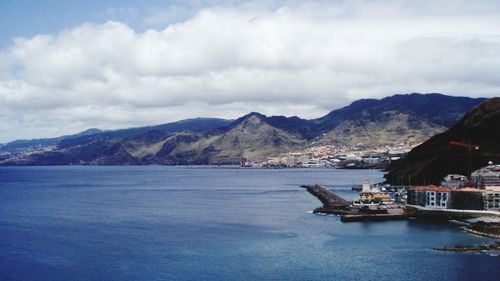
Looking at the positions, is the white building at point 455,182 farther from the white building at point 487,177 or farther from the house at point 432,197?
the house at point 432,197

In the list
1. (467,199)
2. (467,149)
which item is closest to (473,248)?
(467,199)

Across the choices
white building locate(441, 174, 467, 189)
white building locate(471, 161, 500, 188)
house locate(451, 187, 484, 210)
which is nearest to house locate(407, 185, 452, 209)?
house locate(451, 187, 484, 210)

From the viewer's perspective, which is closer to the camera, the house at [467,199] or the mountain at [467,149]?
the house at [467,199]

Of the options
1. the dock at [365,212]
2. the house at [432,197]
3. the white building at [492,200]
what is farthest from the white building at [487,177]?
the dock at [365,212]

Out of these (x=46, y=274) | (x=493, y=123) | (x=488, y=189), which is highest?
(x=493, y=123)

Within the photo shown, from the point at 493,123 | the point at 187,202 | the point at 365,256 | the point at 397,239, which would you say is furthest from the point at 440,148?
the point at 365,256

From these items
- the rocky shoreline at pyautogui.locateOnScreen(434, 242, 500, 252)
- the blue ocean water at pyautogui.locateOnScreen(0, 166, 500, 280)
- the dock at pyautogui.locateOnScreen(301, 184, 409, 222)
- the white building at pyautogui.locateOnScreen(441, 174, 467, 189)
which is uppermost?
the white building at pyautogui.locateOnScreen(441, 174, 467, 189)

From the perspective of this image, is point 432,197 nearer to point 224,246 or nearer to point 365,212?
point 365,212

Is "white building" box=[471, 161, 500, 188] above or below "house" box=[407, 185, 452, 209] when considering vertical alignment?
above

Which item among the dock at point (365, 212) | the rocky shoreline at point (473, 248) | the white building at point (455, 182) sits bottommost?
the rocky shoreline at point (473, 248)

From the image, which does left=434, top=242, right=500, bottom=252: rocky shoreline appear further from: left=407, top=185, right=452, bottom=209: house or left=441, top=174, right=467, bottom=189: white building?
left=441, top=174, right=467, bottom=189: white building

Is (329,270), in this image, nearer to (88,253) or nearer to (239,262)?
(239,262)
